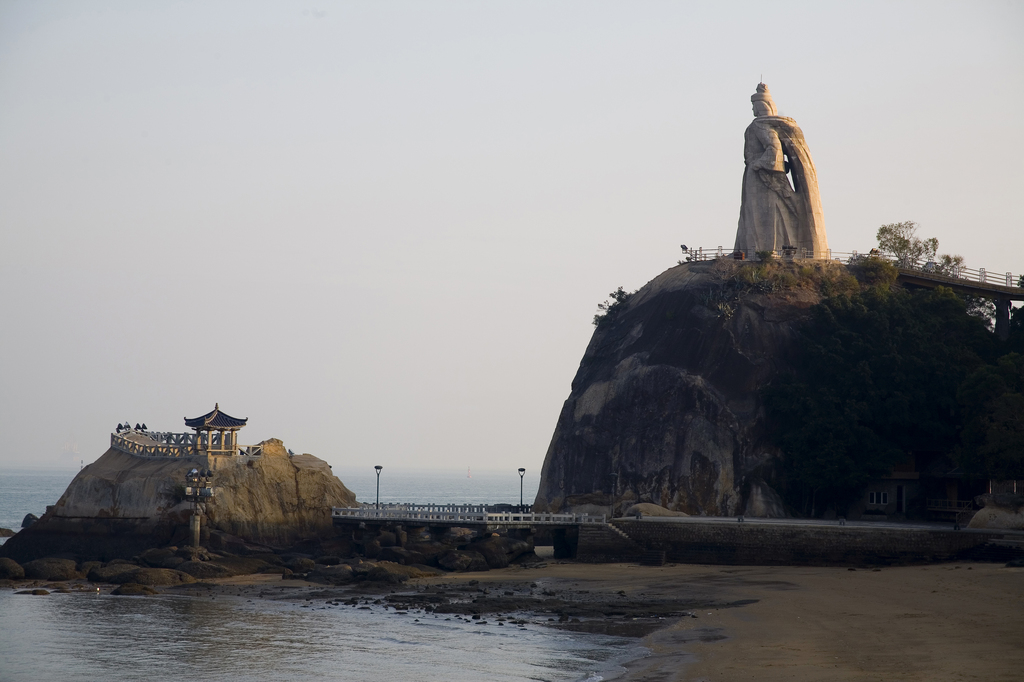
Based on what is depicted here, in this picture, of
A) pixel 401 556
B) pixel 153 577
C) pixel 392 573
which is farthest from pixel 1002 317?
pixel 153 577

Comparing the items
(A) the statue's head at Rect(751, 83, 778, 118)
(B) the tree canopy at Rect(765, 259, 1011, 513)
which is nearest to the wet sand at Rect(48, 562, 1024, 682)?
(B) the tree canopy at Rect(765, 259, 1011, 513)

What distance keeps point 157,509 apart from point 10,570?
743 cm

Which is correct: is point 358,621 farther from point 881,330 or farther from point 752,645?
point 881,330

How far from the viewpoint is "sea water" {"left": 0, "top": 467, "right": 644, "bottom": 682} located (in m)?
31.6

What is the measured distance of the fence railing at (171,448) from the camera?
56.1 metres

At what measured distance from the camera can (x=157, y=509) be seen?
5344 centimetres

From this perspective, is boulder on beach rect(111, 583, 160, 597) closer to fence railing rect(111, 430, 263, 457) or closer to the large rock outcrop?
the large rock outcrop

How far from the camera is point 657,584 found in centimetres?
4675

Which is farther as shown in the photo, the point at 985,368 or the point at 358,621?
the point at 985,368

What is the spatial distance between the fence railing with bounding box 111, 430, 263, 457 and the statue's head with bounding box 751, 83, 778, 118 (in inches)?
1979

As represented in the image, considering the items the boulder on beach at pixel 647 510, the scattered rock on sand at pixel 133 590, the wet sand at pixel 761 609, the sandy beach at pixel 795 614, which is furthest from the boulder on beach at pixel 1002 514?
the scattered rock on sand at pixel 133 590

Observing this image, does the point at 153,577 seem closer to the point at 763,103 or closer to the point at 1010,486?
the point at 1010,486

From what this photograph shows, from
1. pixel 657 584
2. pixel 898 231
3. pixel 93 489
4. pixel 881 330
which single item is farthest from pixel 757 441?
pixel 93 489

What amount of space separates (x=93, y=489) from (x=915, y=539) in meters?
41.5
